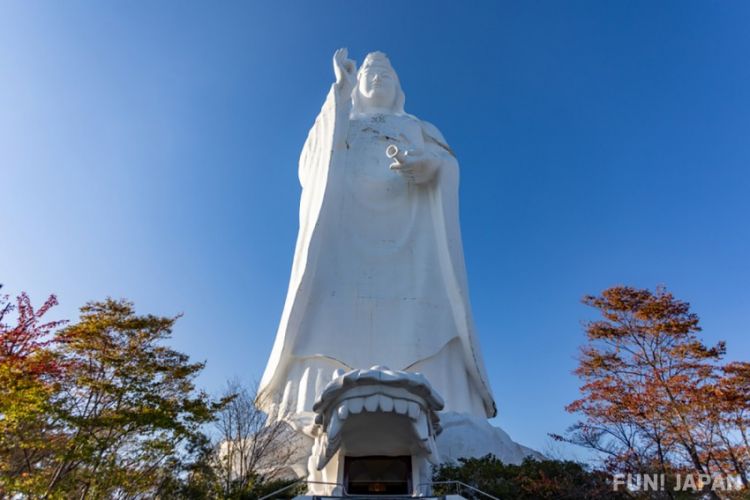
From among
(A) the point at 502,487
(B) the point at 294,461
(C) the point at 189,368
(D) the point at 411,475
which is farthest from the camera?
(C) the point at 189,368

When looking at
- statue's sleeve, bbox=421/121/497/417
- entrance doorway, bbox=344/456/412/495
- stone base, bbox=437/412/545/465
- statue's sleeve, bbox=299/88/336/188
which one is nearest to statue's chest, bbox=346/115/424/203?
statue's sleeve, bbox=299/88/336/188

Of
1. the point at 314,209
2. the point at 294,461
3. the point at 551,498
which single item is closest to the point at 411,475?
the point at 551,498

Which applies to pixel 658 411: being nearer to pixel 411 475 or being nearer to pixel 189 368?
pixel 411 475

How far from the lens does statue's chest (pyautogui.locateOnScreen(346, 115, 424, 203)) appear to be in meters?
11.0

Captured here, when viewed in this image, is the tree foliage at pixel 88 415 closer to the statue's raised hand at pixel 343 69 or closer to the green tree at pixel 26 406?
the green tree at pixel 26 406

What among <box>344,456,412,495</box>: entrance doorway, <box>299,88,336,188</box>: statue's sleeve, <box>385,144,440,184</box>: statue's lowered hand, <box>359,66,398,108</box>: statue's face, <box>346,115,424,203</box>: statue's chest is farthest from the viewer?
<box>359,66,398,108</box>: statue's face

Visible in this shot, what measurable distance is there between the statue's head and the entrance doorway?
8.57m

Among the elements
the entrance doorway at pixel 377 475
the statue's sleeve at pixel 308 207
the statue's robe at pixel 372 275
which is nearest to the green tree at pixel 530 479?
the entrance doorway at pixel 377 475

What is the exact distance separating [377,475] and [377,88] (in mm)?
8974

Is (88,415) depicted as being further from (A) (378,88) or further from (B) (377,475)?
(A) (378,88)

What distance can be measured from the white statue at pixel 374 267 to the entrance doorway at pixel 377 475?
267 cm

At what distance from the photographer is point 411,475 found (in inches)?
219

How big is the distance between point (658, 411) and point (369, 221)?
262 inches

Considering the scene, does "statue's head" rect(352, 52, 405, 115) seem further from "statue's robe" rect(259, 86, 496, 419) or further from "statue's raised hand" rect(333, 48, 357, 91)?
"statue's raised hand" rect(333, 48, 357, 91)
